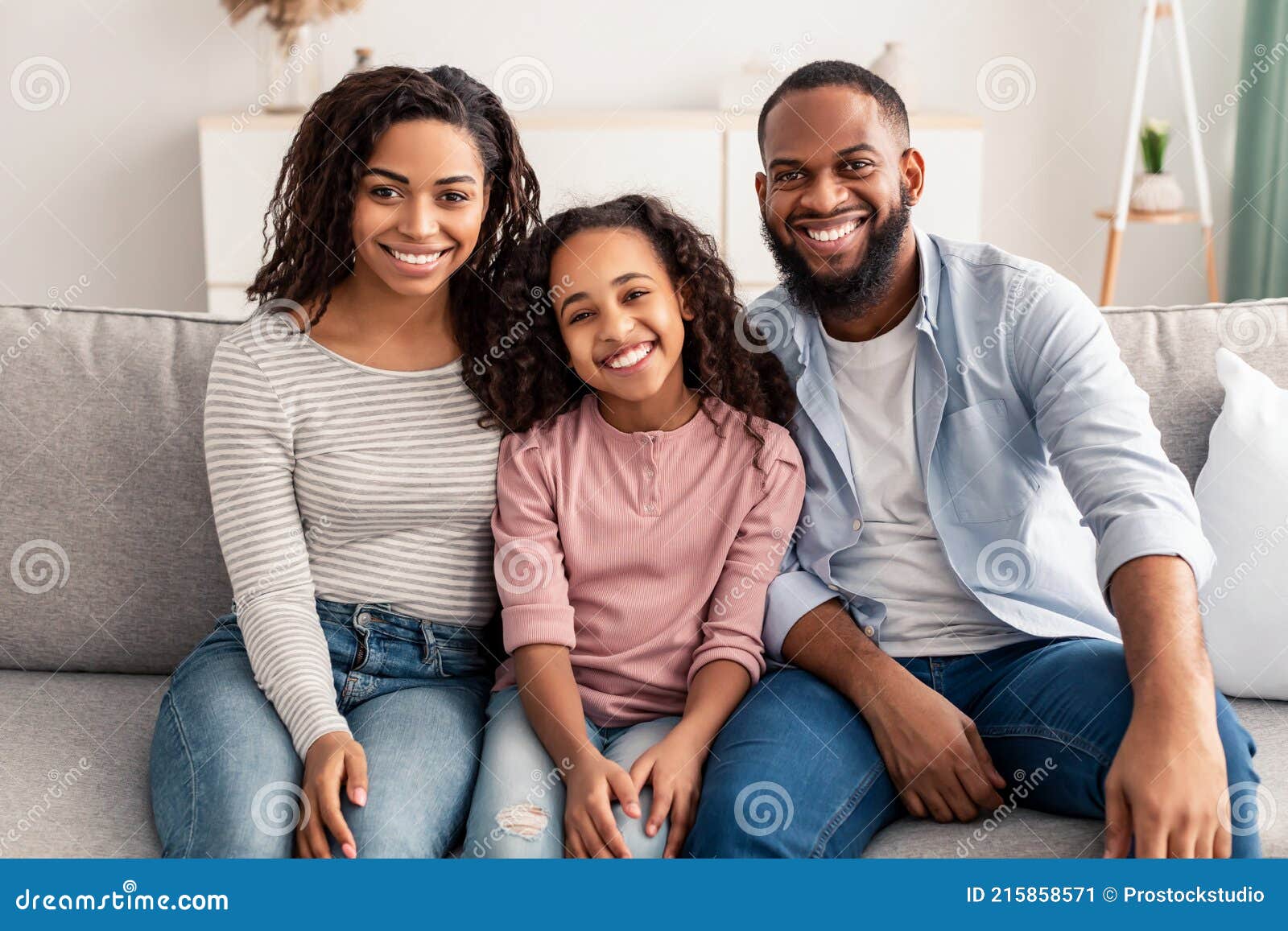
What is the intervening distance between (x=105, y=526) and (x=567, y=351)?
0.66m

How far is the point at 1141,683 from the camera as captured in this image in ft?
3.86

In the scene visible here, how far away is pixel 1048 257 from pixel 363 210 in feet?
10.8

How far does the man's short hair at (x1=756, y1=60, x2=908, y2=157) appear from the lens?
153cm

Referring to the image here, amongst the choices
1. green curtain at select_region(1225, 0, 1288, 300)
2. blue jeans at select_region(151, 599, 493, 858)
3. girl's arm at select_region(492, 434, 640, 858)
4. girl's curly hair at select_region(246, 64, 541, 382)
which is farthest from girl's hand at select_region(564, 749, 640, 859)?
green curtain at select_region(1225, 0, 1288, 300)

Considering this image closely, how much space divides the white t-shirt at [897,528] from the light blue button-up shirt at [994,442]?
0.02 metres

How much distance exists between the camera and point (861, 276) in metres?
1.53

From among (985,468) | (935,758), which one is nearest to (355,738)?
(935,758)

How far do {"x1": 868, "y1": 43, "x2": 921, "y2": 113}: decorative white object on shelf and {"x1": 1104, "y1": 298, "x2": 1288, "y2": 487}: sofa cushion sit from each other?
2182mm

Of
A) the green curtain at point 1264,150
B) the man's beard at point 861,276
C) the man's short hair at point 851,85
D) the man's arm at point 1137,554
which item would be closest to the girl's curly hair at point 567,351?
the man's beard at point 861,276

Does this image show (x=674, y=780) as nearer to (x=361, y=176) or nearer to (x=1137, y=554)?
(x=1137, y=554)
